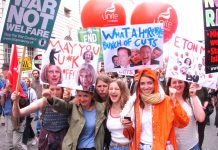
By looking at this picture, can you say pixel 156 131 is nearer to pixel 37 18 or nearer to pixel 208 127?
pixel 37 18

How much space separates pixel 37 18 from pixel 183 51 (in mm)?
1765

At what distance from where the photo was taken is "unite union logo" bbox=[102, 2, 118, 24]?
9.68m

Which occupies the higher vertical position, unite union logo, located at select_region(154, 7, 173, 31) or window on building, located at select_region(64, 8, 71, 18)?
window on building, located at select_region(64, 8, 71, 18)

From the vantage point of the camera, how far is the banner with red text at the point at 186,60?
4.57 meters

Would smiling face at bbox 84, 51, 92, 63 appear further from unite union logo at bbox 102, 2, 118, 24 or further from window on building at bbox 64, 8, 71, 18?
window on building at bbox 64, 8, 71, 18

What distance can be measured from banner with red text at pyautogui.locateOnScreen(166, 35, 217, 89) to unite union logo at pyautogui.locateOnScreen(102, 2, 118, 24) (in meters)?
5.01

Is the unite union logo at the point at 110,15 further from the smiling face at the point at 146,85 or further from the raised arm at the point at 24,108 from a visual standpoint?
the smiling face at the point at 146,85

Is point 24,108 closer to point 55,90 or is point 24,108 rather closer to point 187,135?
point 55,90

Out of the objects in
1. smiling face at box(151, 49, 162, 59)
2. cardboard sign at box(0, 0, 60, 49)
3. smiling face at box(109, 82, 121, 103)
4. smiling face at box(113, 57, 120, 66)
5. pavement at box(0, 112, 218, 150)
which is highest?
cardboard sign at box(0, 0, 60, 49)

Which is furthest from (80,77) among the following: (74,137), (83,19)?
(83,19)

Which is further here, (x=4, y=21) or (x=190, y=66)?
(x=190, y=66)

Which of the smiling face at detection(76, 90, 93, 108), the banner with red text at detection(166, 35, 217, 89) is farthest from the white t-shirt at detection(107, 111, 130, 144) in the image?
the banner with red text at detection(166, 35, 217, 89)

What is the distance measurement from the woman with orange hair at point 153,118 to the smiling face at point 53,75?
1087mm

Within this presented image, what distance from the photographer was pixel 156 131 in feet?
12.5
